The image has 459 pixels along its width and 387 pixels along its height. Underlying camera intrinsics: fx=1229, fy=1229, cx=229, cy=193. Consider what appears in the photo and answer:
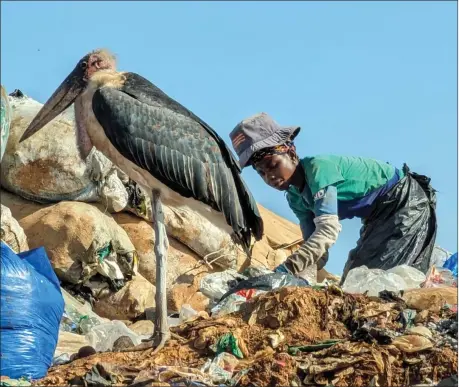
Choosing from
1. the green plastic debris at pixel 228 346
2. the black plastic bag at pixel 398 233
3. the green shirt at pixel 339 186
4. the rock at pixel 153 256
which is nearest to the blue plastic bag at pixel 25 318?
the green plastic debris at pixel 228 346

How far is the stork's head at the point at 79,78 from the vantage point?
7.18 metres

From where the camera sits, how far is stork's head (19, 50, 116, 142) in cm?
718

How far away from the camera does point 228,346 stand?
5.73 m

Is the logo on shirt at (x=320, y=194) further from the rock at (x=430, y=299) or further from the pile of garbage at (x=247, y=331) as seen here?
the rock at (x=430, y=299)

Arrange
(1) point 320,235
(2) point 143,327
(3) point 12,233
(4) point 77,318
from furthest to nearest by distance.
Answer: (3) point 12,233 → (2) point 143,327 → (4) point 77,318 → (1) point 320,235

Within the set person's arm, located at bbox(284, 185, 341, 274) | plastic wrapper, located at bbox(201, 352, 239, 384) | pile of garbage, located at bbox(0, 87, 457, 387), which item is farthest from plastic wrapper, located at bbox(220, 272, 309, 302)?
plastic wrapper, located at bbox(201, 352, 239, 384)

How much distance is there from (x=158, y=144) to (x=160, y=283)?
1.02m

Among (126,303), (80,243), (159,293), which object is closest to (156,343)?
(159,293)

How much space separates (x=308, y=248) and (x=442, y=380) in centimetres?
153

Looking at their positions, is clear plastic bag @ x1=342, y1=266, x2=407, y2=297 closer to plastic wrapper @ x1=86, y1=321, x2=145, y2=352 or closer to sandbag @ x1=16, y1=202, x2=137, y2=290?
plastic wrapper @ x1=86, y1=321, x2=145, y2=352

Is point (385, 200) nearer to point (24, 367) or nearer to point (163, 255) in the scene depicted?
point (163, 255)

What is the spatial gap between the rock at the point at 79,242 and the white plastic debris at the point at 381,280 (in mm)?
2514

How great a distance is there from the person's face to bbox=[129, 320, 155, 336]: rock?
133cm

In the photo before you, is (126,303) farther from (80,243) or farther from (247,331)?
(247,331)
